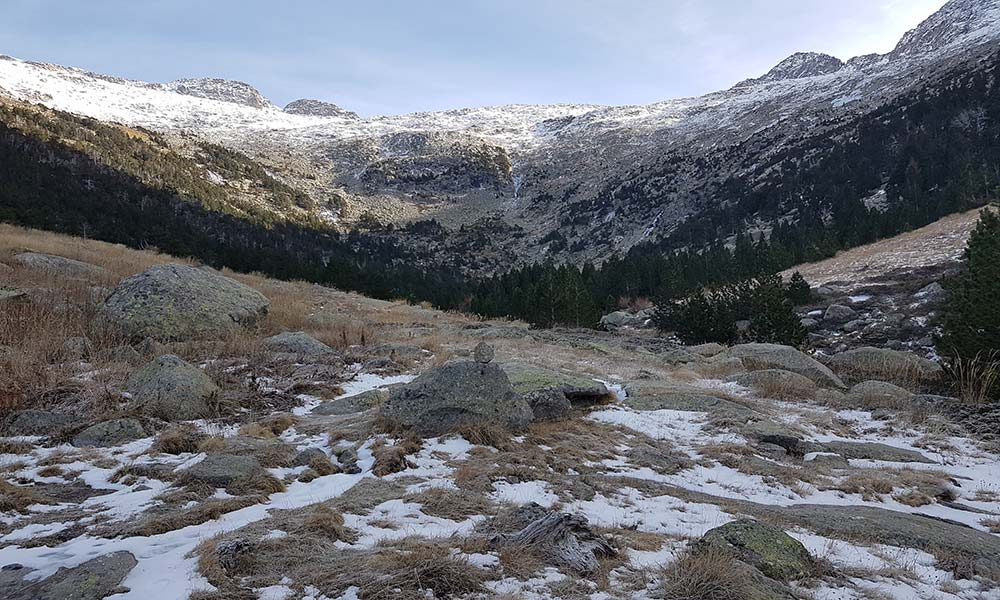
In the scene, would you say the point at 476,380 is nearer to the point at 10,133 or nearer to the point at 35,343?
the point at 35,343

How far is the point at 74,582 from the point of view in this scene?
3016 millimetres

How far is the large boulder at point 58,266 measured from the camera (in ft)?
47.6

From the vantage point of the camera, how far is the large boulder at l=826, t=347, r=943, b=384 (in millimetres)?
13625

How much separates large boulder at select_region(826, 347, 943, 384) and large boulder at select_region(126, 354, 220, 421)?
1475 cm

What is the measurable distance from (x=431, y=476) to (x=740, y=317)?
27608 mm

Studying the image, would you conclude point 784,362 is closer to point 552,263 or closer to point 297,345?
point 297,345

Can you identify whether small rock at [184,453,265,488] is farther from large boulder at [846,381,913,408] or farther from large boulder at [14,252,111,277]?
large boulder at [14,252,111,277]

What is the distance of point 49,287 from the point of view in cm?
1145

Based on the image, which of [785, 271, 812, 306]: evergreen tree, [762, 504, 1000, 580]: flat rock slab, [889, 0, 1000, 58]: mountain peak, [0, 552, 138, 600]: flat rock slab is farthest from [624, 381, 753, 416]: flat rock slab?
[889, 0, 1000, 58]: mountain peak

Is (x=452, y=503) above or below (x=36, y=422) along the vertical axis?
below

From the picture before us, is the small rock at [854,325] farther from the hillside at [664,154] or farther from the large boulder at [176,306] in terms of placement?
the hillside at [664,154]

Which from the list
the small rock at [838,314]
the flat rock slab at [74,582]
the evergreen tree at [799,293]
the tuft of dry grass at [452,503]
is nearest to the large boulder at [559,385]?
the tuft of dry grass at [452,503]

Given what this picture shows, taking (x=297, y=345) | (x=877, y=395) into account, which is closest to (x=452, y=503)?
(x=297, y=345)

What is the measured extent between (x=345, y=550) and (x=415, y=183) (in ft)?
494
